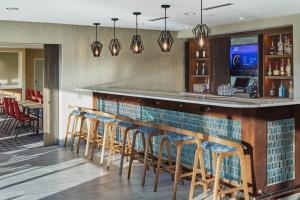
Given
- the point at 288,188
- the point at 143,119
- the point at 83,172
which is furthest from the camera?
the point at 143,119

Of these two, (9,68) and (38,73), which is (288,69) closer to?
(38,73)

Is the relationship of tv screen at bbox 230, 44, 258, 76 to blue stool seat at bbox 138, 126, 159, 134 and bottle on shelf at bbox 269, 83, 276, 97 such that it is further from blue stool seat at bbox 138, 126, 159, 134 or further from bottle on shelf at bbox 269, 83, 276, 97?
blue stool seat at bbox 138, 126, 159, 134

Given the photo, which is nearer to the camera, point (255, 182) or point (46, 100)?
point (255, 182)

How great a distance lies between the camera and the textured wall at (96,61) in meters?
7.50

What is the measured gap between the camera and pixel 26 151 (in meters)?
7.20

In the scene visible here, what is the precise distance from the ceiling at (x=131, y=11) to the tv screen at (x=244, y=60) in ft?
2.56

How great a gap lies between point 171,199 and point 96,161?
2190 mm

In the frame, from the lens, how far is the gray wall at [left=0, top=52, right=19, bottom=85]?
49.0ft

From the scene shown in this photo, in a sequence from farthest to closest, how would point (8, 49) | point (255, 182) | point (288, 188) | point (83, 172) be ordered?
1. point (8, 49)
2. point (83, 172)
3. point (288, 188)
4. point (255, 182)

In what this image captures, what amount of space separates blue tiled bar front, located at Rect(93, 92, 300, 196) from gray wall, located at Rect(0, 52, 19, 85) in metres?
11.3

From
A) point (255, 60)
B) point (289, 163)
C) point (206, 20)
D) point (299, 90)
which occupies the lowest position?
point (289, 163)

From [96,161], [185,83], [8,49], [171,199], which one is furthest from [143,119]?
[8,49]

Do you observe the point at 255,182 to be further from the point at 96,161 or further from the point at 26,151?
the point at 26,151

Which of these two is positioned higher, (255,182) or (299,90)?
(299,90)
